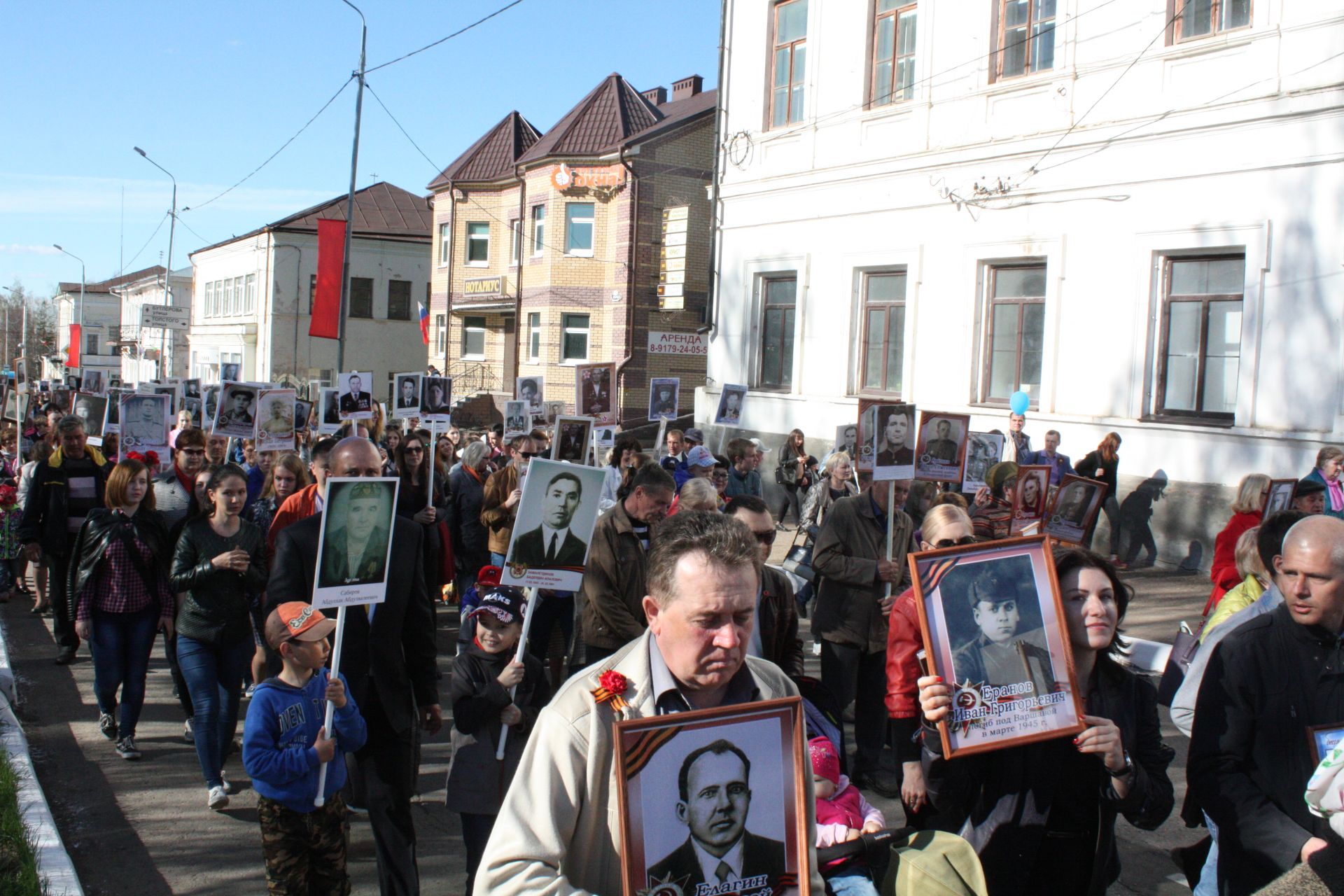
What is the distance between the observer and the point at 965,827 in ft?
11.2

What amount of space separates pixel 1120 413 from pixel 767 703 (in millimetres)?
14952

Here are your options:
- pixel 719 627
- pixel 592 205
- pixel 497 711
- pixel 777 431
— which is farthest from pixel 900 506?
pixel 592 205

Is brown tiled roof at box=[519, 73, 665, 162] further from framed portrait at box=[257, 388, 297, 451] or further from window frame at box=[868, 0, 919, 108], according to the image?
framed portrait at box=[257, 388, 297, 451]

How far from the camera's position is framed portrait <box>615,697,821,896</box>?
84.8 inches

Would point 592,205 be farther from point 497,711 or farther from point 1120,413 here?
point 497,711

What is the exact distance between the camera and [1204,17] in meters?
14.8

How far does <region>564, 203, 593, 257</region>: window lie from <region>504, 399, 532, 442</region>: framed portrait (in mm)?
21883

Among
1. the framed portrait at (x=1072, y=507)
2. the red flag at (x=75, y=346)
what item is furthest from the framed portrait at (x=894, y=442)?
the red flag at (x=75, y=346)

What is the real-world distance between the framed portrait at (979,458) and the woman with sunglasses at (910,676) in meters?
7.86

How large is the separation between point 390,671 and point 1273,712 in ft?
11.0

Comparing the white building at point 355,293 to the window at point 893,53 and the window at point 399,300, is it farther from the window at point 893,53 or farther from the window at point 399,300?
the window at point 893,53

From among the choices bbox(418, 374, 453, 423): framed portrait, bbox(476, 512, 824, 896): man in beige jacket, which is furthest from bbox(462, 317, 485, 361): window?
bbox(476, 512, 824, 896): man in beige jacket

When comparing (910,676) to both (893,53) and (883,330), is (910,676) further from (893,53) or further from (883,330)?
(893,53)

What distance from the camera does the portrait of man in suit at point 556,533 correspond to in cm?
544
